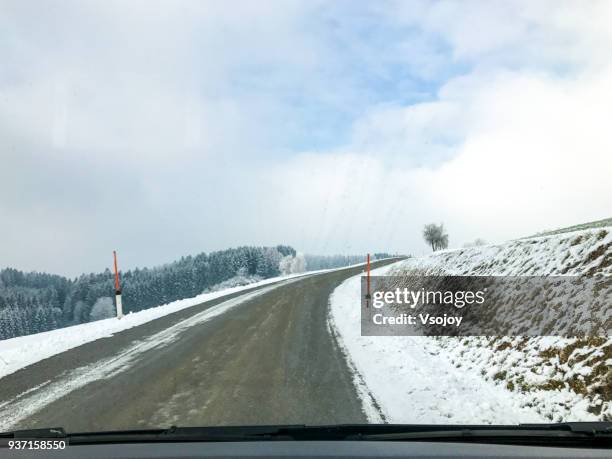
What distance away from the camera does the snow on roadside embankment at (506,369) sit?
5.25 metres

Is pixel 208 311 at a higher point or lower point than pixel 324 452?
lower

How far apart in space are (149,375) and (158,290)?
114584mm

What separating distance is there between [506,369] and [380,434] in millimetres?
4939

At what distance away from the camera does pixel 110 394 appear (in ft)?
20.2

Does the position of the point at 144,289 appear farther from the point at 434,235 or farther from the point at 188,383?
the point at 188,383

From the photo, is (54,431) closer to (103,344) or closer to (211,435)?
(211,435)

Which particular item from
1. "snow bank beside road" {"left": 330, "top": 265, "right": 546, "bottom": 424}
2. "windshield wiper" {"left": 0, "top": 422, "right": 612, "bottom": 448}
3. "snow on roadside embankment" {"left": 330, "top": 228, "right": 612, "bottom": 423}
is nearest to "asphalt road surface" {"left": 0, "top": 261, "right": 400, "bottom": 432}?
"snow bank beside road" {"left": 330, "top": 265, "right": 546, "bottom": 424}

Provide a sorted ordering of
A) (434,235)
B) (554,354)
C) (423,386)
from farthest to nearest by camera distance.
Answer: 1. (434,235)
2. (423,386)
3. (554,354)

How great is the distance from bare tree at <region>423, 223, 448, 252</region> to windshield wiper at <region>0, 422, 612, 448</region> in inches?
1667

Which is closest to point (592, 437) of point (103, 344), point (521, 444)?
point (521, 444)

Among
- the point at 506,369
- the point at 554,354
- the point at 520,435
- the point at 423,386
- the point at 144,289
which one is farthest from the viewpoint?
the point at 144,289

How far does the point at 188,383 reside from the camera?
669 cm

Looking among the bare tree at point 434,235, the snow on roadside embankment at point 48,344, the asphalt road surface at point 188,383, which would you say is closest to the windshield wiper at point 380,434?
the asphalt road surface at point 188,383

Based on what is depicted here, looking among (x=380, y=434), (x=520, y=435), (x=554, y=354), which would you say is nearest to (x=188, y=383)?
(x=380, y=434)
